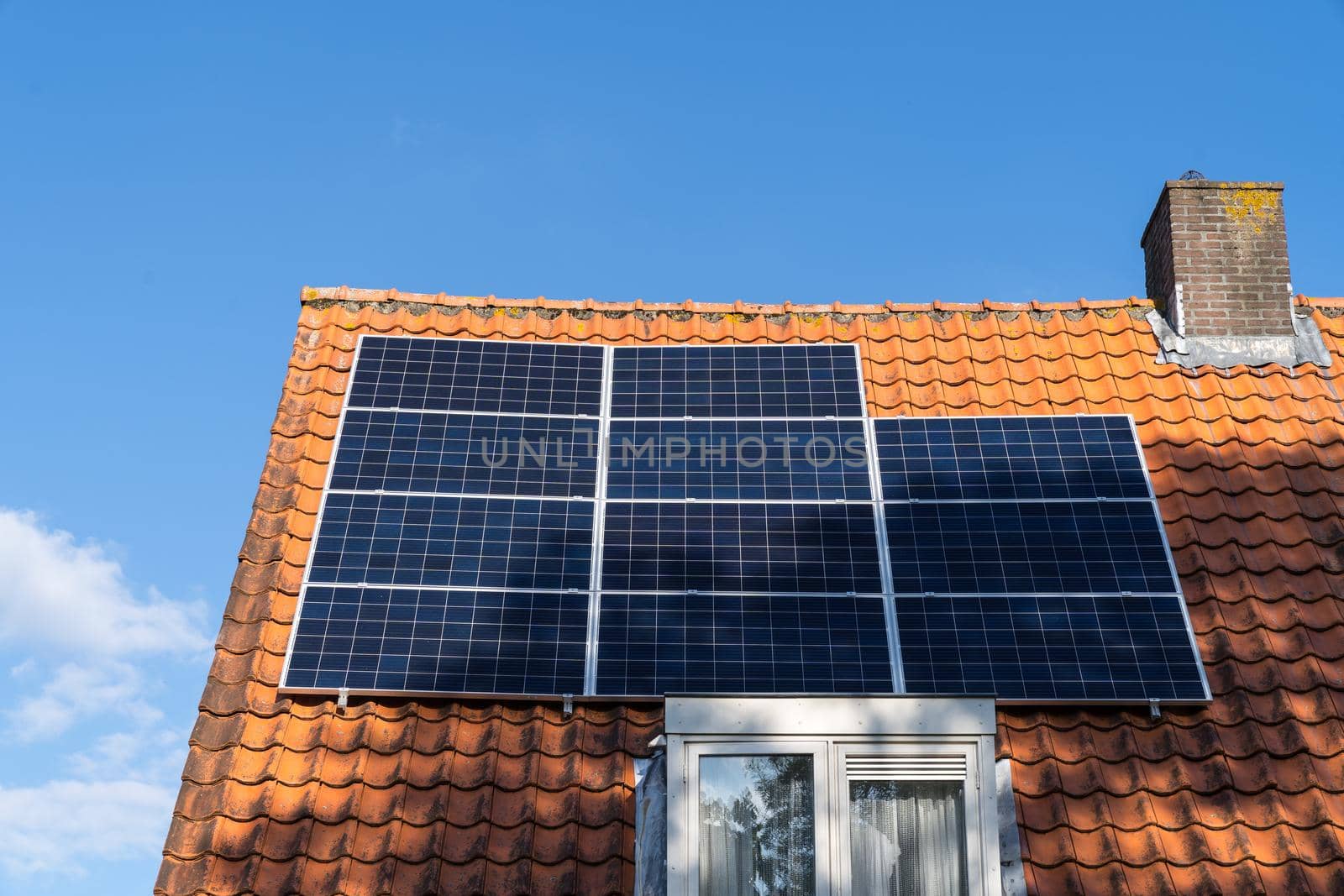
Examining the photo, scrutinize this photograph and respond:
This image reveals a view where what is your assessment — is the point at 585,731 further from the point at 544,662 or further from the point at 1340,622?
the point at 1340,622

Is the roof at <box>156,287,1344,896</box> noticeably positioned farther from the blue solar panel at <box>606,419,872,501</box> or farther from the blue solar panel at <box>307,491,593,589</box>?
the blue solar panel at <box>606,419,872,501</box>

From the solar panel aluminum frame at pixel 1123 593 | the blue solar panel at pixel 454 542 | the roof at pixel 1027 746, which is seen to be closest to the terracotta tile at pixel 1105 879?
the roof at pixel 1027 746

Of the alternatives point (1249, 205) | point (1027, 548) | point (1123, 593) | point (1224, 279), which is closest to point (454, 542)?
point (1027, 548)

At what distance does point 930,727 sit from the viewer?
919 cm

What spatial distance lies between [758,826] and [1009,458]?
431 cm

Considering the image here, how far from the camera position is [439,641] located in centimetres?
1043

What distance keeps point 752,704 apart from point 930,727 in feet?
3.67

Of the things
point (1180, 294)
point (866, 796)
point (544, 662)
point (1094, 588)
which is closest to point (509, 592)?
point (544, 662)

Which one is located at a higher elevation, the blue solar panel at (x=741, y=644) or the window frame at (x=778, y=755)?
the blue solar panel at (x=741, y=644)

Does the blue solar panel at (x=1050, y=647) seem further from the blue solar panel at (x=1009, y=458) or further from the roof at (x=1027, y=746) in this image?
the blue solar panel at (x=1009, y=458)

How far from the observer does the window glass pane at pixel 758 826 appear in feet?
28.9

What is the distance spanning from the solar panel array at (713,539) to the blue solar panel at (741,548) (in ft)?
0.06

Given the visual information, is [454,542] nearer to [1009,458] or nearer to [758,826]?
[758,826]

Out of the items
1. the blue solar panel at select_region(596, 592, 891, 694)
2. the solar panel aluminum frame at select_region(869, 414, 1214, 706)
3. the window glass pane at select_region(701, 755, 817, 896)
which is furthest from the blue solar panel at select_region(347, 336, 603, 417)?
the window glass pane at select_region(701, 755, 817, 896)
